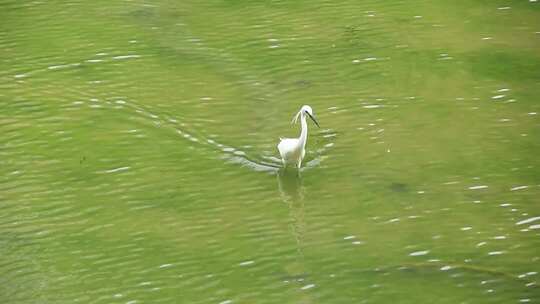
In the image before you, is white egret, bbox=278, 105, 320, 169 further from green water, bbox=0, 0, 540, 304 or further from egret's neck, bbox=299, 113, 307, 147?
green water, bbox=0, 0, 540, 304

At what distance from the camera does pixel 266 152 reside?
380 inches

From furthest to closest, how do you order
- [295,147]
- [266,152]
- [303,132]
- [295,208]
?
[266,152] < [303,132] < [295,147] < [295,208]

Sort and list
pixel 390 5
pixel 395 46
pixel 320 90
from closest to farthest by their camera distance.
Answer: pixel 320 90
pixel 395 46
pixel 390 5

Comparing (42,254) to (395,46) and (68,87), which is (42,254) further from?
(395,46)


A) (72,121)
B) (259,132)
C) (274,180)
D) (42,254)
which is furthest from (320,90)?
(42,254)

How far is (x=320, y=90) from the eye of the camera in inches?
420

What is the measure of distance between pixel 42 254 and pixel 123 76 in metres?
3.14

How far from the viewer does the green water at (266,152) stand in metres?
7.85

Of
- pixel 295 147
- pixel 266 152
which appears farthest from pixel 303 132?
pixel 266 152

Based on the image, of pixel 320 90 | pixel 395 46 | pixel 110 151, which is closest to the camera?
pixel 110 151

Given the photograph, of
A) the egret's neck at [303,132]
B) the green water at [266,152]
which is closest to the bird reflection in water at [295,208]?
the green water at [266,152]

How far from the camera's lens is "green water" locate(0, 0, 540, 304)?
785 cm

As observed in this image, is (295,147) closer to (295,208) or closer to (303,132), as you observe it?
(303,132)

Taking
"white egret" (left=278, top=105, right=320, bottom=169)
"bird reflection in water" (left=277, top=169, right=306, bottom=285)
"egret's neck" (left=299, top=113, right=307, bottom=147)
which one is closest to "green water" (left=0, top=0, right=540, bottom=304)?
"bird reflection in water" (left=277, top=169, right=306, bottom=285)
